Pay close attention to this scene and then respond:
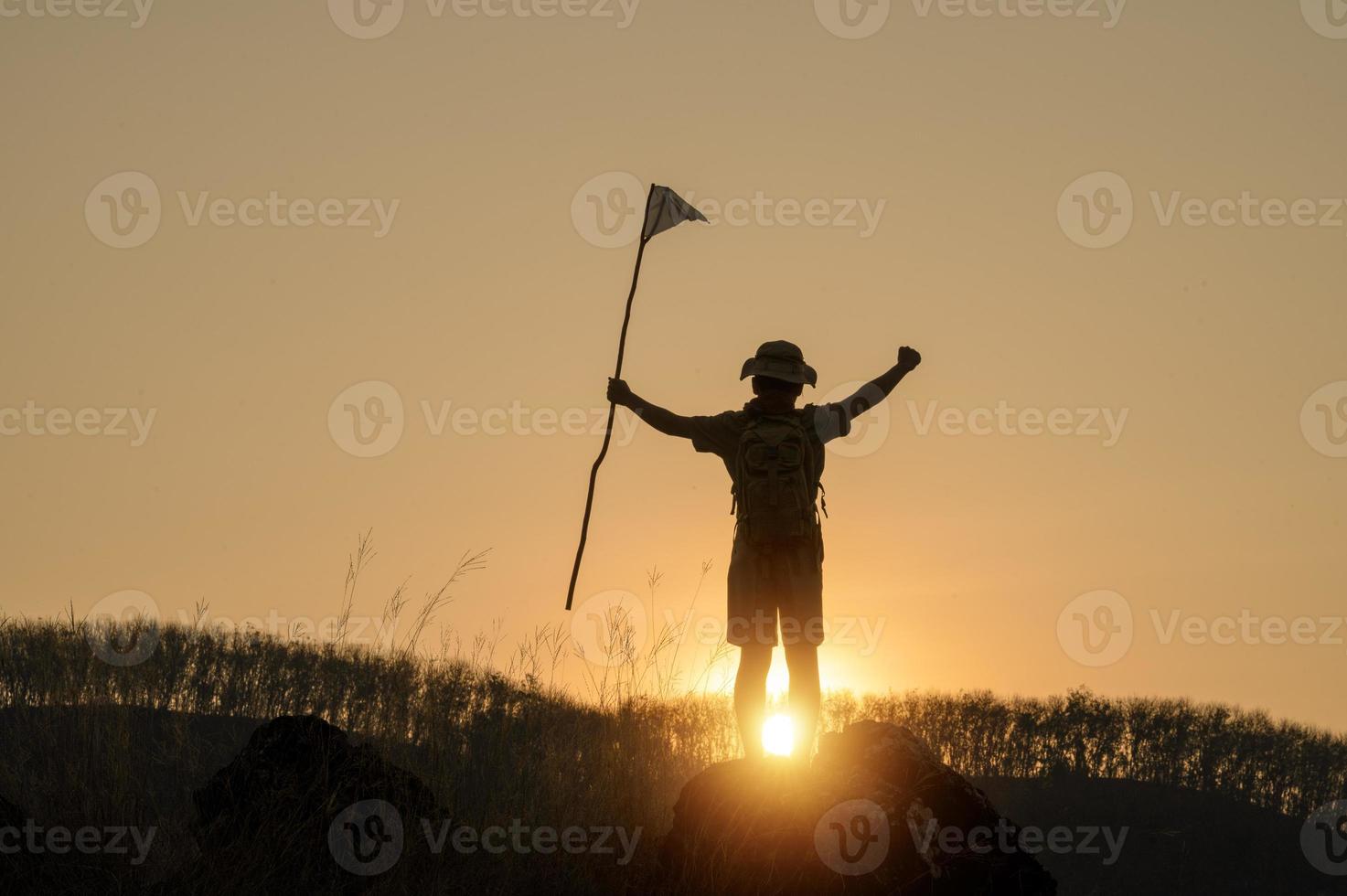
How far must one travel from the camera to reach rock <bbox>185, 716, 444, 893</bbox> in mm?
6523

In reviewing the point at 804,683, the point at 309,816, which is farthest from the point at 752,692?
the point at 309,816

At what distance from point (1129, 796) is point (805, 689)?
14534 mm

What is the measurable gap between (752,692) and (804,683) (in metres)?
0.32

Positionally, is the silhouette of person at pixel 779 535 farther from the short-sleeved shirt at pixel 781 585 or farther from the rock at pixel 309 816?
the rock at pixel 309 816

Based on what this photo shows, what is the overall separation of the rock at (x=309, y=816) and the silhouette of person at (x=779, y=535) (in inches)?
78.4

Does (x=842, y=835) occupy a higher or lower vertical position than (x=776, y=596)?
lower

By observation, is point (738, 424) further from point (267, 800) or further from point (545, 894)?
point (267, 800)

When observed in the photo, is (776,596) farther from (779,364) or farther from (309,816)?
(309,816)

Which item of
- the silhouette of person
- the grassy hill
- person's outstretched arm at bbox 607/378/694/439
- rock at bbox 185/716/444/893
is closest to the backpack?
the silhouette of person

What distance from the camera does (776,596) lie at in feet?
25.3

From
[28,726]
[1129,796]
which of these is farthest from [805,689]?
[1129,796]

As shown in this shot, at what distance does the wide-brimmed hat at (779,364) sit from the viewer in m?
7.74

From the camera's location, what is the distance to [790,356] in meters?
7.82

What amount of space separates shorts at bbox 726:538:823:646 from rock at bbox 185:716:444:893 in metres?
2.07
